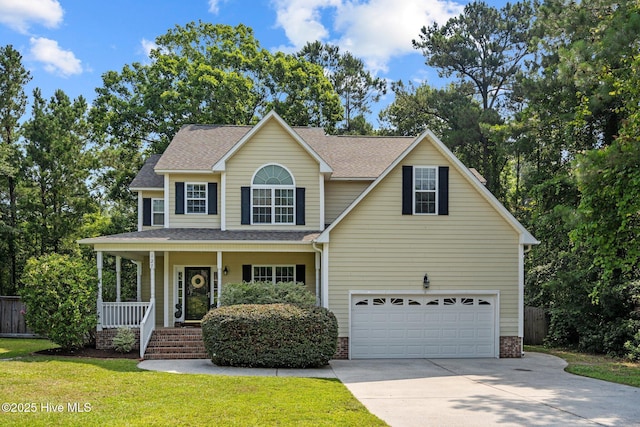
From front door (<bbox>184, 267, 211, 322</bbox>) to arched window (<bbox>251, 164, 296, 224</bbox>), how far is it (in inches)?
105

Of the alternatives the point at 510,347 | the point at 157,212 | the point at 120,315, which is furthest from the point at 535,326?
the point at 120,315

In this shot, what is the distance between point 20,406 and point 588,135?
18986 millimetres

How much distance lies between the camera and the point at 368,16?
2323cm

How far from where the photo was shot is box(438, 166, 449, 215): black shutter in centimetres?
1758

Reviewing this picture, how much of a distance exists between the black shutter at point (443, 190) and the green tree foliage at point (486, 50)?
51.9ft

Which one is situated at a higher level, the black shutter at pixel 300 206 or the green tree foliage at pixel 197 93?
the green tree foliage at pixel 197 93

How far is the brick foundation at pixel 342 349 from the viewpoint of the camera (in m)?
17.1

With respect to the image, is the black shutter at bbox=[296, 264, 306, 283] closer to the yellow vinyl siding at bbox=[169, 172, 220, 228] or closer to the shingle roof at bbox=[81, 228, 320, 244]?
the shingle roof at bbox=[81, 228, 320, 244]

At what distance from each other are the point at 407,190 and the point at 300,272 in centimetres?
497

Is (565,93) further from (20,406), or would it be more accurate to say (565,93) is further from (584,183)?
(20,406)

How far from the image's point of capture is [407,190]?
1752 centimetres

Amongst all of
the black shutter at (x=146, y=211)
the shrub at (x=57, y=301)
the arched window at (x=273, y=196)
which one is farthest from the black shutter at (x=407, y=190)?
the black shutter at (x=146, y=211)

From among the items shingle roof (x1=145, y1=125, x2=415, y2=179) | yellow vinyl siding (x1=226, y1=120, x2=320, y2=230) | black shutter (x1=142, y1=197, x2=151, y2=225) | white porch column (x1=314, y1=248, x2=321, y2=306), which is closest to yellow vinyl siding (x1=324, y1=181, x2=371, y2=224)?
shingle roof (x1=145, y1=125, x2=415, y2=179)

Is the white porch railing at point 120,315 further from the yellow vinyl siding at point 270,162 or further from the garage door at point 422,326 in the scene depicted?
the garage door at point 422,326
